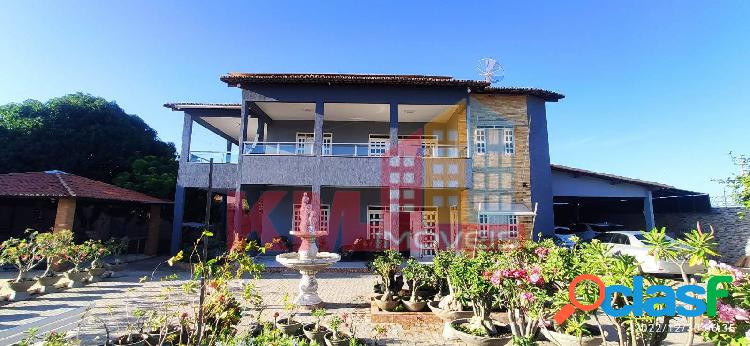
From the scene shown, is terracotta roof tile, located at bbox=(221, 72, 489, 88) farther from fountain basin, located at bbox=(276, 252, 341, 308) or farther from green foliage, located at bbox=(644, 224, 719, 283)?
green foliage, located at bbox=(644, 224, 719, 283)

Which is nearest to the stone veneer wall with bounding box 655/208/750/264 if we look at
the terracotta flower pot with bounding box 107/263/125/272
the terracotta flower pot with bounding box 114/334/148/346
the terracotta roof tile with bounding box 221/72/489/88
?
the terracotta roof tile with bounding box 221/72/489/88

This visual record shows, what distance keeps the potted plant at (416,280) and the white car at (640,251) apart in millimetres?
4860

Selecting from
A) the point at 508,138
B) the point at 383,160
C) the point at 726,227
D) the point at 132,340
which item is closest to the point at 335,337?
the point at 132,340

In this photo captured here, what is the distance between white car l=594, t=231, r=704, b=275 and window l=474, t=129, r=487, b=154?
16.8 ft

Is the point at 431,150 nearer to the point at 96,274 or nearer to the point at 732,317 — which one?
the point at 732,317

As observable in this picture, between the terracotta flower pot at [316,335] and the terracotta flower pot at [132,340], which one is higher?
the terracotta flower pot at [132,340]

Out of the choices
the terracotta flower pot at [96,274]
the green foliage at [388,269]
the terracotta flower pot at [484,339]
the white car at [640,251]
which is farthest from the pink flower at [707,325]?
the terracotta flower pot at [96,274]

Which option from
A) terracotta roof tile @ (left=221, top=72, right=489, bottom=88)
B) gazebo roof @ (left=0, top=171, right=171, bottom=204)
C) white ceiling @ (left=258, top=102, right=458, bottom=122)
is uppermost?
terracotta roof tile @ (left=221, top=72, right=489, bottom=88)

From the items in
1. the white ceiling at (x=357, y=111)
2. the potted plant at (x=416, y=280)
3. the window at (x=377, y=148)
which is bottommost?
the potted plant at (x=416, y=280)

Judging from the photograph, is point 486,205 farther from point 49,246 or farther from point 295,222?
point 49,246

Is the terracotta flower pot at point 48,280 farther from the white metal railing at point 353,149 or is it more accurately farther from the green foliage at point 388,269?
the green foliage at point 388,269

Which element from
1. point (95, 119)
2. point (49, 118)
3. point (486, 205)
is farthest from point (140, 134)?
point (486, 205)

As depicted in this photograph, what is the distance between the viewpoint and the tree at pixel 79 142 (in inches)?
721

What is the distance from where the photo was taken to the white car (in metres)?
9.37
